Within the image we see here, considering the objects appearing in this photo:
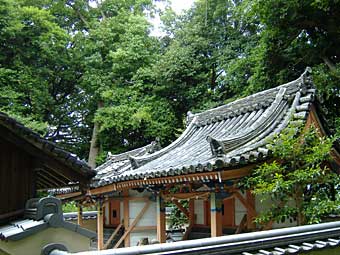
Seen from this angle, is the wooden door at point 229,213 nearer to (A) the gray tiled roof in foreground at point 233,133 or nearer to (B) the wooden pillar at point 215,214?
(A) the gray tiled roof in foreground at point 233,133

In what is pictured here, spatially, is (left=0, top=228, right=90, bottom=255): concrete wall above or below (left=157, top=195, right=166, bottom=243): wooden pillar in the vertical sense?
above

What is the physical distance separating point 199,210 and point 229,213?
1.62 metres

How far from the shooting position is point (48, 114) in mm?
24359

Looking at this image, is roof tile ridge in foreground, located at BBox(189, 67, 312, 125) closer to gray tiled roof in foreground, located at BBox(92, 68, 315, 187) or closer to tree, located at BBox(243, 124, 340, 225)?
gray tiled roof in foreground, located at BBox(92, 68, 315, 187)

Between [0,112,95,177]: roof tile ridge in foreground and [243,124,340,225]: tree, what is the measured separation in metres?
3.73

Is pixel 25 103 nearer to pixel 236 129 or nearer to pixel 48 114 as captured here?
pixel 48 114

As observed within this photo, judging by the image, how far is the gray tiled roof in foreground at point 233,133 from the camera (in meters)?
7.84

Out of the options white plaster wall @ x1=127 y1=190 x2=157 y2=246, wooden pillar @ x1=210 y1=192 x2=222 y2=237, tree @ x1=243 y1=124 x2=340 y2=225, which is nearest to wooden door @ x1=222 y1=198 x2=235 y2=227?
wooden pillar @ x1=210 y1=192 x2=222 y2=237

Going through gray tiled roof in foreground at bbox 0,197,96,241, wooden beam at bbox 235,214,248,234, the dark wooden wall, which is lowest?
wooden beam at bbox 235,214,248,234

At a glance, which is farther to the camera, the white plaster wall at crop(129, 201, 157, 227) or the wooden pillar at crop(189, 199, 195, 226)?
the white plaster wall at crop(129, 201, 157, 227)

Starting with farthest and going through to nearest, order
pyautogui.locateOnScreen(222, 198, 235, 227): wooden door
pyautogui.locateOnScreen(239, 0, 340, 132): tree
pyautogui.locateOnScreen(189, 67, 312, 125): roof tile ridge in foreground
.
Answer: pyautogui.locateOnScreen(239, 0, 340, 132): tree, pyautogui.locateOnScreen(222, 198, 235, 227): wooden door, pyautogui.locateOnScreen(189, 67, 312, 125): roof tile ridge in foreground

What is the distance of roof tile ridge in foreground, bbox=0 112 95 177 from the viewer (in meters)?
4.17

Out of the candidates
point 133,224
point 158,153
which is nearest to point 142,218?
point 133,224

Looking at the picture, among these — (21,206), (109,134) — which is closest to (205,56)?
(109,134)
